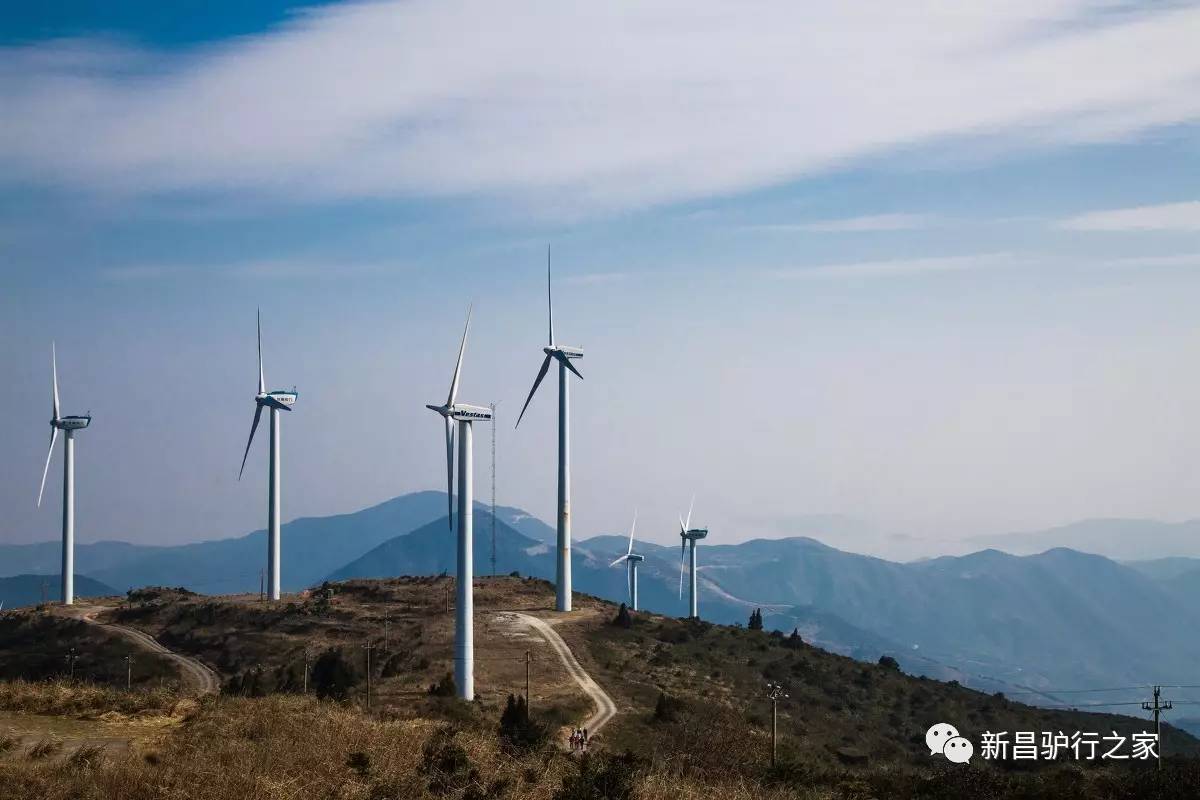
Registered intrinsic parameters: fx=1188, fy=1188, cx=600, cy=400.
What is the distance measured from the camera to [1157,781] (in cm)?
5256

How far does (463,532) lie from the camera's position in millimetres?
91188

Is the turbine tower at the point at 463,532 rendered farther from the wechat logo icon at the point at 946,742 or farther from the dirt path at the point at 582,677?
the wechat logo icon at the point at 946,742

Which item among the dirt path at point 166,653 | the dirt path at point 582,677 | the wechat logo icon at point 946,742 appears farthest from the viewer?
the dirt path at point 166,653

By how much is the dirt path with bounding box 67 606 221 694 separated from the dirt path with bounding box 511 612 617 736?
2954 centimetres

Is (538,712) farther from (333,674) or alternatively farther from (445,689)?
(333,674)

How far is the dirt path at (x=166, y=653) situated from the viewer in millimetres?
108312

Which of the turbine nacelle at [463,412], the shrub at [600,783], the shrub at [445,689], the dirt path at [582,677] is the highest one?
the turbine nacelle at [463,412]

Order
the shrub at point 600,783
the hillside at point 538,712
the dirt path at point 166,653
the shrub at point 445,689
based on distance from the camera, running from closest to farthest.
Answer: the shrub at point 600,783
the hillside at point 538,712
the shrub at point 445,689
the dirt path at point 166,653

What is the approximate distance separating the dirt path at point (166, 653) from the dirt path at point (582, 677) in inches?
1163

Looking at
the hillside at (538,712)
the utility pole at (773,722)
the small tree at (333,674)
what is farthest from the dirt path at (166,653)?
the utility pole at (773,722)

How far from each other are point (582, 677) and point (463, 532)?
59.6ft

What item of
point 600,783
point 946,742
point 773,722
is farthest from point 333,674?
point 600,783

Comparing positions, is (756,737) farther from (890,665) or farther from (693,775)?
(890,665)

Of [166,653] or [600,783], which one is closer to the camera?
[600,783]
